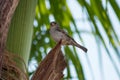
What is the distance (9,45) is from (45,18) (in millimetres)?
315

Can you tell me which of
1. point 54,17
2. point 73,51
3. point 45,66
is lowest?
point 45,66

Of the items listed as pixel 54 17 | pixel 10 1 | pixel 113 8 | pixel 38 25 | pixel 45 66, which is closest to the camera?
pixel 10 1

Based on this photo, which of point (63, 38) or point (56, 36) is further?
point (56, 36)

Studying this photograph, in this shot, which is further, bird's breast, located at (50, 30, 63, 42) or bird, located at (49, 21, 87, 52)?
bird's breast, located at (50, 30, 63, 42)

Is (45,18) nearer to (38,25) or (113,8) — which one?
(38,25)

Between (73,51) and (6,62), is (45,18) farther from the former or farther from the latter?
(6,62)

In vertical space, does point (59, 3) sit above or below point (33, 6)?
above

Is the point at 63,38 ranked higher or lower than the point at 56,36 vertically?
lower

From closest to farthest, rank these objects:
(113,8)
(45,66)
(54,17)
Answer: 1. (45,66)
2. (113,8)
3. (54,17)

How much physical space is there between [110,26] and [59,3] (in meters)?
0.21

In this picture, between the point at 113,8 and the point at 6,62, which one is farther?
the point at 113,8

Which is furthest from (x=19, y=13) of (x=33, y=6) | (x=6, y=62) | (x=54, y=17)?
(x=54, y=17)

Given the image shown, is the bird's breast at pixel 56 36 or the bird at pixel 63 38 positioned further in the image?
the bird's breast at pixel 56 36

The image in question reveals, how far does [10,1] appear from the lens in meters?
1.16
